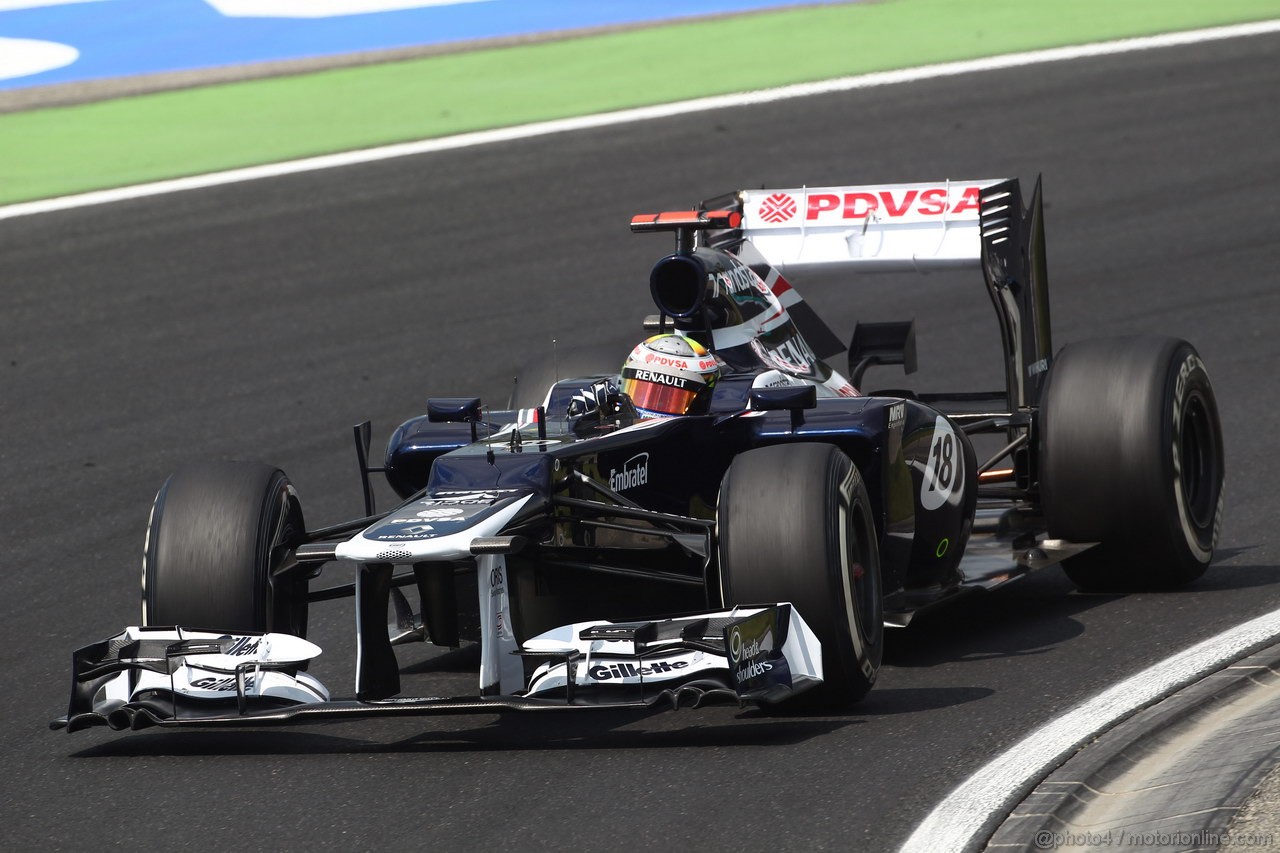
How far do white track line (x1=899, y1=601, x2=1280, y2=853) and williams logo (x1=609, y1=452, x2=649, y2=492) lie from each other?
178 cm

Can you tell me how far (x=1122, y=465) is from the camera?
26.4 ft

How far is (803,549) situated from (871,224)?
10.9 feet

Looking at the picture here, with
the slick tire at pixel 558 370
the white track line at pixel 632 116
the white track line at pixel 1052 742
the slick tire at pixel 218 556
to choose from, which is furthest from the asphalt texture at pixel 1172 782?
the white track line at pixel 632 116

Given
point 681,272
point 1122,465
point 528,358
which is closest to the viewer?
point 1122,465

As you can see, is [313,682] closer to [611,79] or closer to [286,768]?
[286,768]

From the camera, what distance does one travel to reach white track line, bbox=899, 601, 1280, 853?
5.32m

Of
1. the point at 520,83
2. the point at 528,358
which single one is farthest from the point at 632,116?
the point at 528,358

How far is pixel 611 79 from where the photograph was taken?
841 inches

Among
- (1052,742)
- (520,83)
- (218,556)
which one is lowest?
(1052,742)

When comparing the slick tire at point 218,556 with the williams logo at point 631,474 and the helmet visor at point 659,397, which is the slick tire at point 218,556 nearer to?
the williams logo at point 631,474

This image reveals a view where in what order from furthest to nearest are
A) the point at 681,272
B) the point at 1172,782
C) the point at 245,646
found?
1. the point at 681,272
2. the point at 245,646
3. the point at 1172,782

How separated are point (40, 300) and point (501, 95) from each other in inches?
266

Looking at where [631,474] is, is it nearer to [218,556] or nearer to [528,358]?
[218,556]

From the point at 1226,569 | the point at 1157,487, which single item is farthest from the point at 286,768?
the point at 1226,569
